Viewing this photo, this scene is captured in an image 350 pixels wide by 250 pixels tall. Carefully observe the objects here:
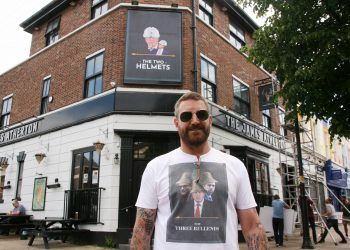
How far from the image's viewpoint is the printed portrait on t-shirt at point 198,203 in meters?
2.17

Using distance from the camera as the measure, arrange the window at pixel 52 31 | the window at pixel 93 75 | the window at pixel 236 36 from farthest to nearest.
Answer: the window at pixel 236 36 < the window at pixel 52 31 < the window at pixel 93 75

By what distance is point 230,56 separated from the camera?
15930 millimetres

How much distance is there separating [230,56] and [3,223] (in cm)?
1144

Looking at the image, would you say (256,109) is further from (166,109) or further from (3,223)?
(3,223)

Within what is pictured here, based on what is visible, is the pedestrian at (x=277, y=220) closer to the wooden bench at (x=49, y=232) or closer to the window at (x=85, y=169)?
the window at (x=85, y=169)

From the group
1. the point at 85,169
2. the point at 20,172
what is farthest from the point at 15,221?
the point at 85,169

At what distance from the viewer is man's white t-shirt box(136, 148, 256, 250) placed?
2172 millimetres

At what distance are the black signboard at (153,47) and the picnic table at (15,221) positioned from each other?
22.1 feet

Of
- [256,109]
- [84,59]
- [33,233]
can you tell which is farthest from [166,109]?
[256,109]

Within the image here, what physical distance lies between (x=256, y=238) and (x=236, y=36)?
1588 cm

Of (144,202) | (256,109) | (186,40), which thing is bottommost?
(144,202)

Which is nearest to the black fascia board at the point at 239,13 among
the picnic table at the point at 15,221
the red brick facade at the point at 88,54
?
the red brick facade at the point at 88,54

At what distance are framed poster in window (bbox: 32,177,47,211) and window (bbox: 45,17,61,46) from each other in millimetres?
6428

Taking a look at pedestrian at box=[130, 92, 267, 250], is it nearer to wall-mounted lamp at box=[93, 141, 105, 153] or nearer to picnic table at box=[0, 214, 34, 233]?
wall-mounted lamp at box=[93, 141, 105, 153]
